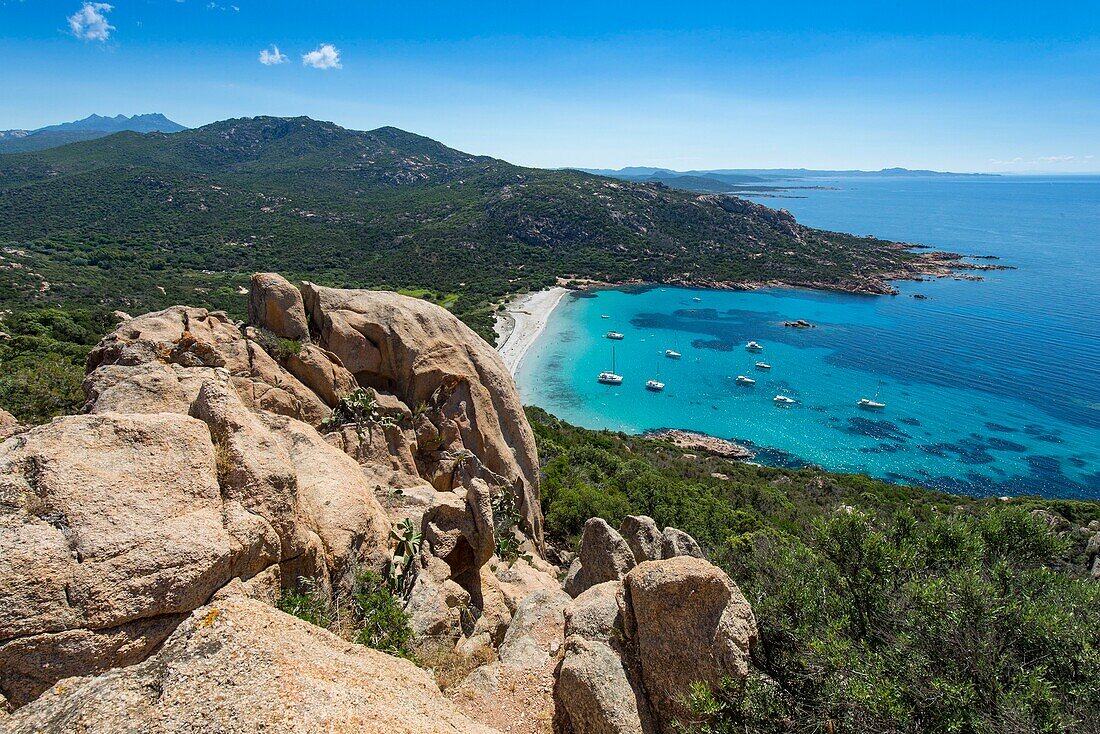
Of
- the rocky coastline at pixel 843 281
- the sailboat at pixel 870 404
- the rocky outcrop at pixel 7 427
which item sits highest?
the rocky outcrop at pixel 7 427

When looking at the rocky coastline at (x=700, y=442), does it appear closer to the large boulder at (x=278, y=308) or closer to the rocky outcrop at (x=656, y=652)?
the large boulder at (x=278, y=308)

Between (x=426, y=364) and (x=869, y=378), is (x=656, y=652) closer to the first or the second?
(x=426, y=364)

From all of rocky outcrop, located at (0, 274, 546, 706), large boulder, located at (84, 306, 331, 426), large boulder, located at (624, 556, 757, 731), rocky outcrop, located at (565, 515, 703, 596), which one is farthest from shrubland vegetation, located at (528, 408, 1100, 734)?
large boulder, located at (84, 306, 331, 426)

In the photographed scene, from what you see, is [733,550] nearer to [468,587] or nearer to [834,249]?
[468,587]

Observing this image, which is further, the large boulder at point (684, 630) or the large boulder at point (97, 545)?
the large boulder at point (684, 630)

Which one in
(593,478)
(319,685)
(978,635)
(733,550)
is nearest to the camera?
(319,685)

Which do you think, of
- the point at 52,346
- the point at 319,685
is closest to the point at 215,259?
the point at 52,346

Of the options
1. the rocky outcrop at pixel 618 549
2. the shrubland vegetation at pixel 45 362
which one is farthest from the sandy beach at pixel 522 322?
the rocky outcrop at pixel 618 549
